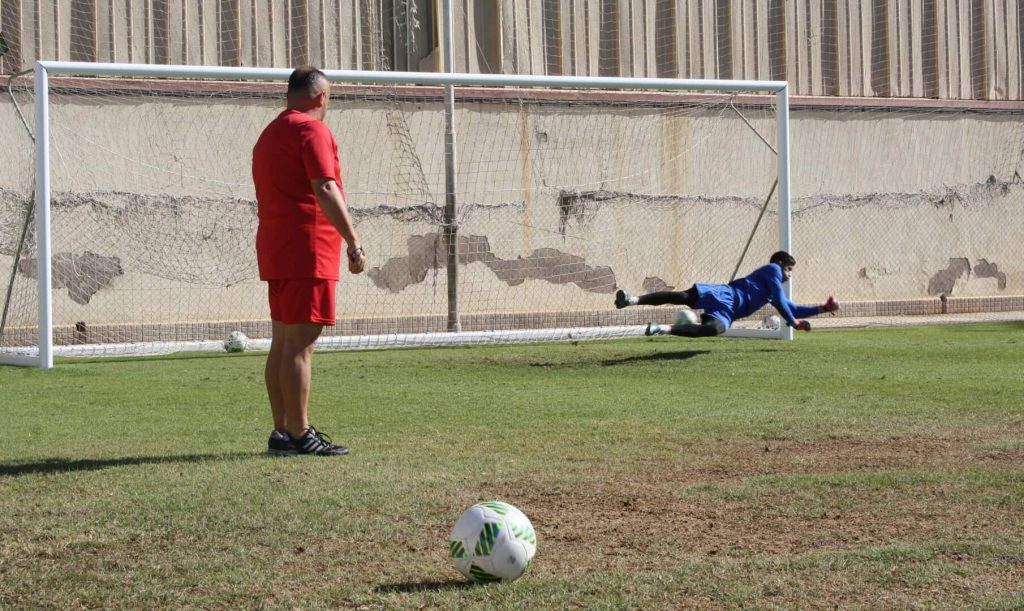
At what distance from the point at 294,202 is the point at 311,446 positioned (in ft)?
3.61

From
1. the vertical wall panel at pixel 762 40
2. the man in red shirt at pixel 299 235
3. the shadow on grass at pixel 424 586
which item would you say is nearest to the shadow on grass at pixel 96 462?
the man in red shirt at pixel 299 235

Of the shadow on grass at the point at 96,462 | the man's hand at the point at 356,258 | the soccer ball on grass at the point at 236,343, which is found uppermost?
the man's hand at the point at 356,258

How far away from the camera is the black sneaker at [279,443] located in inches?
228

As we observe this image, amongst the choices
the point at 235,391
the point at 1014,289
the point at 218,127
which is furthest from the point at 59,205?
the point at 1014,289

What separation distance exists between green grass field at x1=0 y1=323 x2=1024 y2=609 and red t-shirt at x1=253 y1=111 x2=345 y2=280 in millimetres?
876

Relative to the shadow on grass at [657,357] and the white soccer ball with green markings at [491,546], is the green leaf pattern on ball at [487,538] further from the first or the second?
the shadow on grass at [657,357]

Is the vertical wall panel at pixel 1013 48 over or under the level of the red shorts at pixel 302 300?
over

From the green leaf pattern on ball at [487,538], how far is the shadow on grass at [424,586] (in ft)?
0.32

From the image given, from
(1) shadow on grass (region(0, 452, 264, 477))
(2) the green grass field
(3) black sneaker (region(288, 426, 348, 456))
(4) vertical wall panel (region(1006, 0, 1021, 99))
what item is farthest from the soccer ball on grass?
(4) vertical wall panel (region(1006, 0, 1021, 99))

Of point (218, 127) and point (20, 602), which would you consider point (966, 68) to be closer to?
point (218, 127)

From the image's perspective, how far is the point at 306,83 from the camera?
576cm

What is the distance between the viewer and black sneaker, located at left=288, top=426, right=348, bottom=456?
576 centimetres

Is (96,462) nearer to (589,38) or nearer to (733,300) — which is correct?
(733,300)

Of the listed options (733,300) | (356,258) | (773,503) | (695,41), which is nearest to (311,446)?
(356,258)
